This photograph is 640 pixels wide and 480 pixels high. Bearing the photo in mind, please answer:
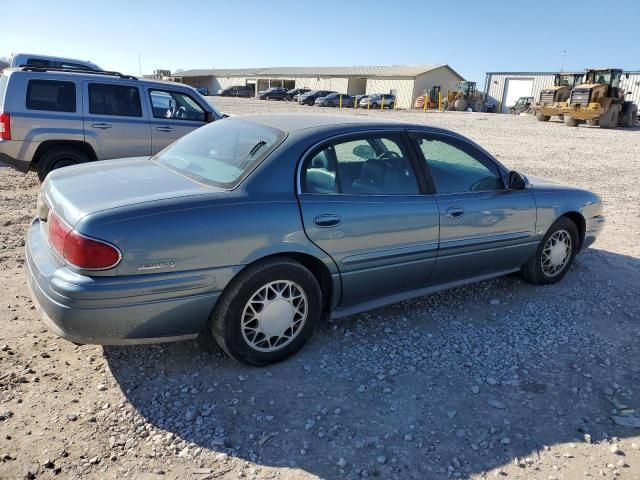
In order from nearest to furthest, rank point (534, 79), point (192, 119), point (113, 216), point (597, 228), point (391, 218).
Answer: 1. point (113, 216)
2. point (391, 218)
3. point (597, 228)
4. point (192, 119)
5. point (534, 79)

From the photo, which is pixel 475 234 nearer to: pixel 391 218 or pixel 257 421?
pixel 391 218

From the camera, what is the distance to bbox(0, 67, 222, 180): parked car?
21.6ft

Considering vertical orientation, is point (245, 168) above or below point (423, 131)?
below

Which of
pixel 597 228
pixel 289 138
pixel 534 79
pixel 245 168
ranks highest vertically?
pixel 534 79

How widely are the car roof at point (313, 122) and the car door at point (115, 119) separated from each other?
3974 mm

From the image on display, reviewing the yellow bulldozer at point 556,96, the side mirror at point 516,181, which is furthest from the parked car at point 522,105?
the side mirror at point 516,181

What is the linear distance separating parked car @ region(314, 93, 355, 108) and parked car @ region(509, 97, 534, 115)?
52.2 ft

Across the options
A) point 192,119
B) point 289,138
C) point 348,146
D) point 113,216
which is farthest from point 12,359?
point 192,119

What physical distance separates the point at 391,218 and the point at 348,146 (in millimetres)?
593

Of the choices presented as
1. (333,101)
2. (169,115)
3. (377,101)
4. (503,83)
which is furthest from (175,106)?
(503,83)

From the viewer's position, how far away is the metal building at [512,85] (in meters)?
50.7

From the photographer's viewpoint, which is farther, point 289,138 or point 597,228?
point 597,228

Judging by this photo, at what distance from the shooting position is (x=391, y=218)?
3.44 metres

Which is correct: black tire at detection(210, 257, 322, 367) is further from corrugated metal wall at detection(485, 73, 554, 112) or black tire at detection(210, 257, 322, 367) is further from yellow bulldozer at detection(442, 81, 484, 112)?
corrugated metal wall at detection(485, 73, 554, 112)
